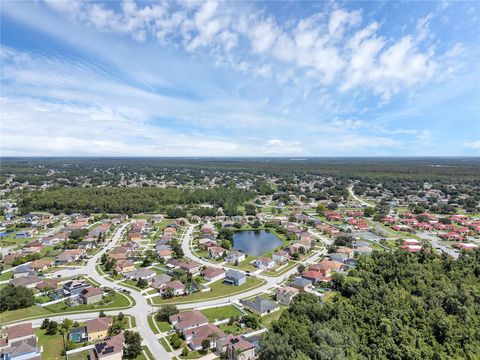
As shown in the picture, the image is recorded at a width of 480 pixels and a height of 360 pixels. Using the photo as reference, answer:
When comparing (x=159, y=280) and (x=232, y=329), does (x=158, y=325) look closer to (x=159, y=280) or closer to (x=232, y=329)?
(x=232, y=329)

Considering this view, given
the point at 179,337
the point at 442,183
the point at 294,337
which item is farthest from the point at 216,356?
the point at 442,183

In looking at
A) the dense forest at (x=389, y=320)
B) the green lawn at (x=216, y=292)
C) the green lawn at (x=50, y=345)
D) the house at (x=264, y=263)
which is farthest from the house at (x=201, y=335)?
the house at (x=264, y=263)

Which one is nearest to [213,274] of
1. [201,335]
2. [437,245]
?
[201,335]

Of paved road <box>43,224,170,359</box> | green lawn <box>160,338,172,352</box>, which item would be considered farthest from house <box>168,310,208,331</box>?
paved road <box>43,224,170,359</box>

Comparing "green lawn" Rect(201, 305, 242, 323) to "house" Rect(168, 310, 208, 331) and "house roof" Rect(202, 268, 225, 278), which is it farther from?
"house roof" Rect(202, 268, 225, 278)

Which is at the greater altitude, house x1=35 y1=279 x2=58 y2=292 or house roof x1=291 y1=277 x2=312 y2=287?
house roof x1=291 y1=277 x2=312 y2=287
